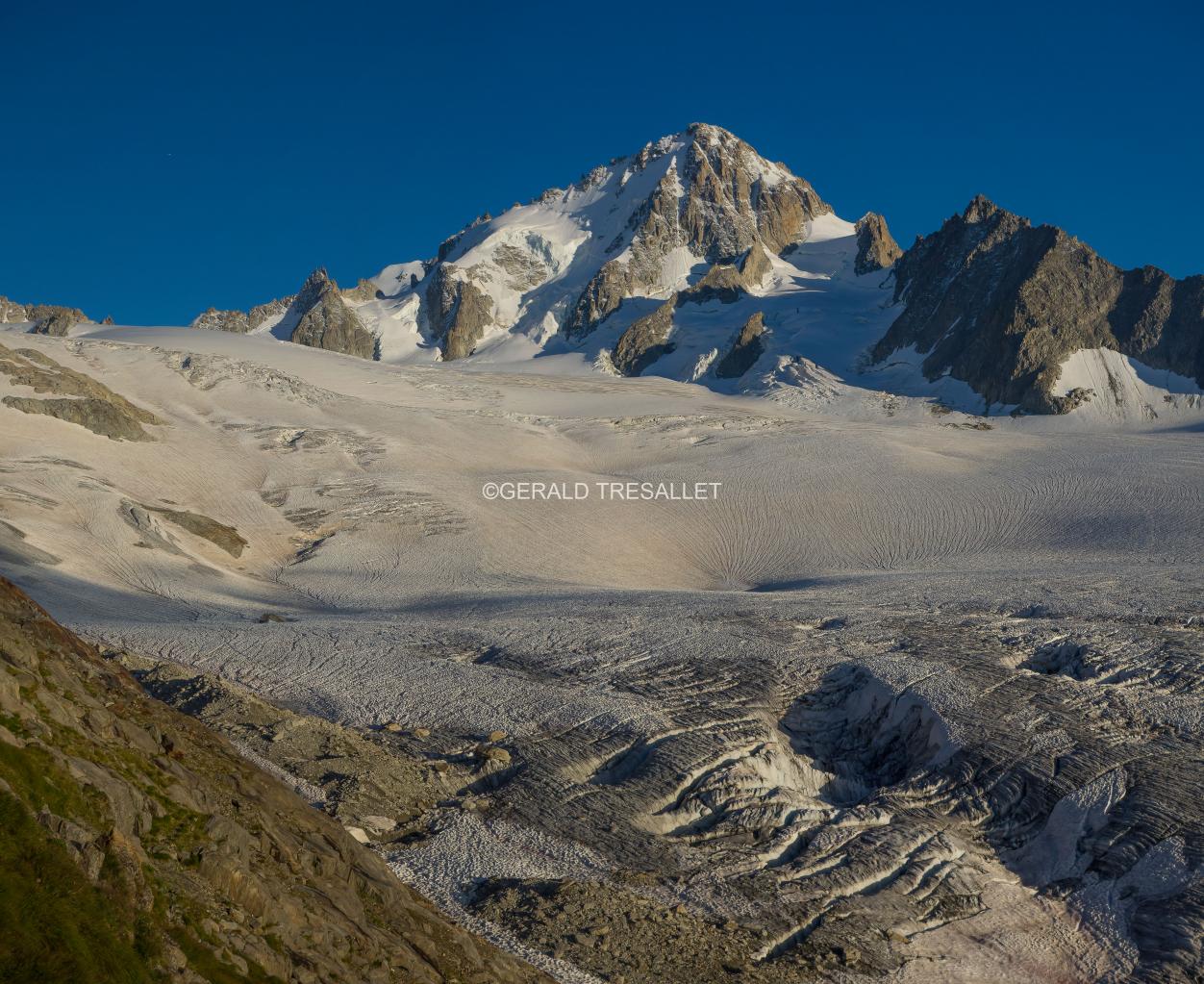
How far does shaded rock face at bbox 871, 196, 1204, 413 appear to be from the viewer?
150 metres

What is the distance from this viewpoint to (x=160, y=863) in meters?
13.6

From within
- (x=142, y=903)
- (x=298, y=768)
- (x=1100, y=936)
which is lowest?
(x=1100, y=936)

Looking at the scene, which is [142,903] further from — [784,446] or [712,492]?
[784,446]

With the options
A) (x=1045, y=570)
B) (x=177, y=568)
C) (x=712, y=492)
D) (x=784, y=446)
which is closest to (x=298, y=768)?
(x=177, y=568)

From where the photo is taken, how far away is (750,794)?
1012 inches

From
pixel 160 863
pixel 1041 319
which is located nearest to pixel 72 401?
pixel 160 863

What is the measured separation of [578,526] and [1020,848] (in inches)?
1920

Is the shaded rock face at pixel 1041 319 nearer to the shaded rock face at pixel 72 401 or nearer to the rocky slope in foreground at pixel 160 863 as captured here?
the shaded rock face at pixel 72 401

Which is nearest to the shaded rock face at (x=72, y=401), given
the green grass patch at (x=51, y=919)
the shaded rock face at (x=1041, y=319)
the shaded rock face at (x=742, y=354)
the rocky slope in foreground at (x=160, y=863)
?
the rocky slope in foreground at (x=160, y=863)

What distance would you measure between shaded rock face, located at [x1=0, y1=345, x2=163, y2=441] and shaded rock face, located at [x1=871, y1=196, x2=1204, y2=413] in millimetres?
108258

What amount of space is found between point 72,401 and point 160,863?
244 feet

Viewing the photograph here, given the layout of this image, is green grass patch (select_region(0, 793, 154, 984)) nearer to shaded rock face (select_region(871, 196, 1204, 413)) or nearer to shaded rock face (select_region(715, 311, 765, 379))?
shaded rock face (select_region(871, 196, 1204, 413))

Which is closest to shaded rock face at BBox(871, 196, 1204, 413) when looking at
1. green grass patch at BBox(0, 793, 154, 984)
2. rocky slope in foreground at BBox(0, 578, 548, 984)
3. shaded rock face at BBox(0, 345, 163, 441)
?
shaded rock face at BBox(0, 345, 163, 441)

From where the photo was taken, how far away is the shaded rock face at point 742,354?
596 feet
